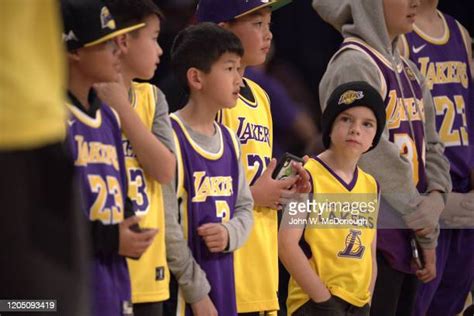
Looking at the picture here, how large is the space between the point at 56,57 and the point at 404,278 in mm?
3251

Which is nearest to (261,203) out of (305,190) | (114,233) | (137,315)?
(305,190)

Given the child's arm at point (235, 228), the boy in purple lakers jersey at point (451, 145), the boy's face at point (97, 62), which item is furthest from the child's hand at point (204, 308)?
the boy in purple lakers jersey at point (451, 145)

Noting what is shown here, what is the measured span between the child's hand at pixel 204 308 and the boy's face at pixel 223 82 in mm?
652

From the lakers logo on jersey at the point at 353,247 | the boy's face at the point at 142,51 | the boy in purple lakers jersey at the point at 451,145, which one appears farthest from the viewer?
the boy in purple lakers jersey at the point at 451,145

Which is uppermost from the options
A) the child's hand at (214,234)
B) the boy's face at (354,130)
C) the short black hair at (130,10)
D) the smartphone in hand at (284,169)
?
the short black hair at (130,10)

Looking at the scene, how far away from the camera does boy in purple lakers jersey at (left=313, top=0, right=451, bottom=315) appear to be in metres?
4.22

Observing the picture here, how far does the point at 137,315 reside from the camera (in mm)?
3076

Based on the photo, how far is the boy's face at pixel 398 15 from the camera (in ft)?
14.4

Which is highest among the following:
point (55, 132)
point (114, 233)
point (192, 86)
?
A: point (192, 86)

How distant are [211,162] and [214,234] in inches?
9.5

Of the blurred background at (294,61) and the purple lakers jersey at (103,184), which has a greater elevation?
the blurred background at (294,61)

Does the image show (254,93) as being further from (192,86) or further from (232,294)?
(232,294)
